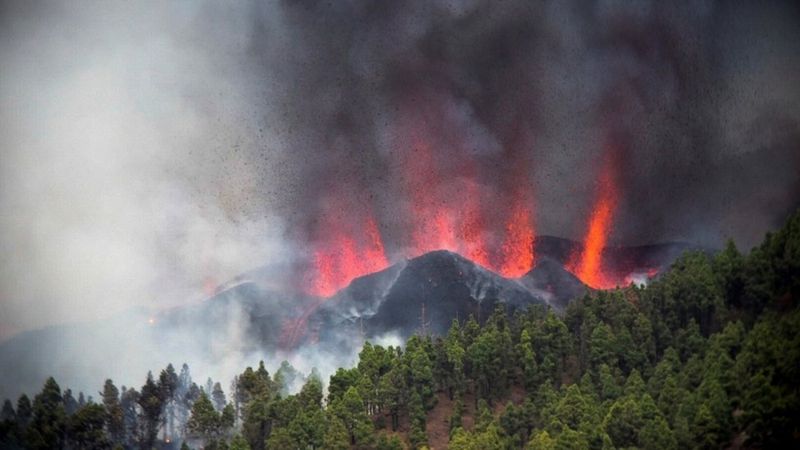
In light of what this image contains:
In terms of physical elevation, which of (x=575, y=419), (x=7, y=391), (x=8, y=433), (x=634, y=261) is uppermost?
(x=634, y=261)

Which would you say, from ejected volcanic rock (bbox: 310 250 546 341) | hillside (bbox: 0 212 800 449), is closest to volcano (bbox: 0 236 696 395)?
ejected volcanic rock (bbox: 310 250 546 341)

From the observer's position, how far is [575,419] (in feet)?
246

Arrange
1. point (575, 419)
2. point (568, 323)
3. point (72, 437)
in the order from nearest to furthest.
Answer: point (575, 419) → point (72, 437) → point (568, 323)

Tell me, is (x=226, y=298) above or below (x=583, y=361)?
above

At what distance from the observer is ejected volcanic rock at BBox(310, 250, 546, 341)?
122750 millimetres

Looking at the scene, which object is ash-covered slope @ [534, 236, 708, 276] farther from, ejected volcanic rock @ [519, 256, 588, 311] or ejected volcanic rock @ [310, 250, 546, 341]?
ejected volcanic rock @ [310, 250, 546, 341]

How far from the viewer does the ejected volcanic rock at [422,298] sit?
4833 inches

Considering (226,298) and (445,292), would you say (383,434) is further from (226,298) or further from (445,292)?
(226,298)

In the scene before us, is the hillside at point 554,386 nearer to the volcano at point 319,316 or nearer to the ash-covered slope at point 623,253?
the volcano at point 319,316

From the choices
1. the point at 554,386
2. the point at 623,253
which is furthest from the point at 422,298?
the point at 554,386

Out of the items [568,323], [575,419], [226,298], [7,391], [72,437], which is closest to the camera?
[575,419]

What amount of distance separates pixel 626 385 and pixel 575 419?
509 cm

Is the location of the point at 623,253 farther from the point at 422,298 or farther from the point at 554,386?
the point at 554,386

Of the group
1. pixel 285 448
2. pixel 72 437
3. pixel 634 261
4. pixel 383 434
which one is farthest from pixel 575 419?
pixel 634 261
